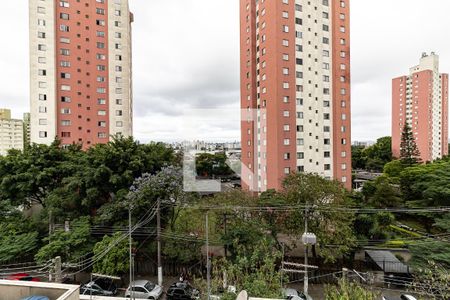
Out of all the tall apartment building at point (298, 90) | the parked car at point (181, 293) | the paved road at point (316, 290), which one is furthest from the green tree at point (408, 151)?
the parked car at point (181, 293)

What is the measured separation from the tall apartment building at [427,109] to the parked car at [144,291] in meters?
45.2

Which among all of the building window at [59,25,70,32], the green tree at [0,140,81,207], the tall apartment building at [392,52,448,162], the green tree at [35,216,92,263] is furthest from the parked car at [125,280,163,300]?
the tall apartment building at [392,52,448,162]

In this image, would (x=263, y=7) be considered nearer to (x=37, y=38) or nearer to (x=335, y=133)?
(x=335, y=133)

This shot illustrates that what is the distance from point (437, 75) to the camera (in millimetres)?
43625

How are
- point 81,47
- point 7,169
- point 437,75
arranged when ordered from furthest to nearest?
point 437,75 < point 81,47 < point 7,169

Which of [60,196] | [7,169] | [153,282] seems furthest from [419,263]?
[7,169]

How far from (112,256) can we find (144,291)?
1794 mm

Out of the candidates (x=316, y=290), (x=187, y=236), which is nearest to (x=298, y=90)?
(x=316, y=290)

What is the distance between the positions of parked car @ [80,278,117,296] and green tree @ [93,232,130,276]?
687 mm

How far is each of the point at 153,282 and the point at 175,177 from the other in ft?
15.1

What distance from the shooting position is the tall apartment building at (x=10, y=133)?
179 ft

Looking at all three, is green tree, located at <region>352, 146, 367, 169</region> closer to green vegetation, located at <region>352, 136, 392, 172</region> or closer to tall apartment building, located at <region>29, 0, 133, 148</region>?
green vegetation, located at <region>352, 136, 392, 172</region>

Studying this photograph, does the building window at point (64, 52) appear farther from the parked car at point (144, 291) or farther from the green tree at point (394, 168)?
the green tree at point (394, 168)

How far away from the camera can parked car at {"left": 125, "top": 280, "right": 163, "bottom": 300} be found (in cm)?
922
